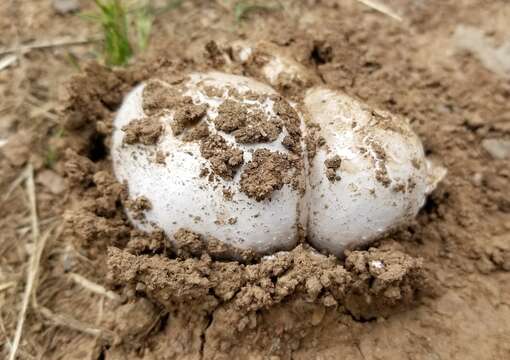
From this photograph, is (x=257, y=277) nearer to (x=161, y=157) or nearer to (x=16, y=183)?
(x=161, y=157)

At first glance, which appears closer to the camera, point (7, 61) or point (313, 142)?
point (313, 142)

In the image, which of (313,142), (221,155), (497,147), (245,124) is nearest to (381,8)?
(497,147)

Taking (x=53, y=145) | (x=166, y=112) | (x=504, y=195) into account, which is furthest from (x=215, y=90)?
(x=504, y=195)

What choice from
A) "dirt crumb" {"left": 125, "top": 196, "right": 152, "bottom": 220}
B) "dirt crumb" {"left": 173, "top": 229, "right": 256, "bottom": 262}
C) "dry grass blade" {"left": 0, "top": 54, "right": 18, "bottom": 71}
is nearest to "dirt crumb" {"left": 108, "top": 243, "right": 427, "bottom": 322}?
"dirt crumb" {"left": 173, "top": 229, "right": 256, "bottom": 262}

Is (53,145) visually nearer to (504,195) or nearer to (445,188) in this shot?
(445,188)

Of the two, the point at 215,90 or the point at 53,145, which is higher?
the point at 215,90

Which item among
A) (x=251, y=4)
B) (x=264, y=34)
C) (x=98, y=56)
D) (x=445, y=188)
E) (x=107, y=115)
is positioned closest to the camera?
(x=107, y=115)

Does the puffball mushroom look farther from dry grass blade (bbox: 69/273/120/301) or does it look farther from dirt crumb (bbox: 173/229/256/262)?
dry grass blade (bbox: 69/273/120/301)
